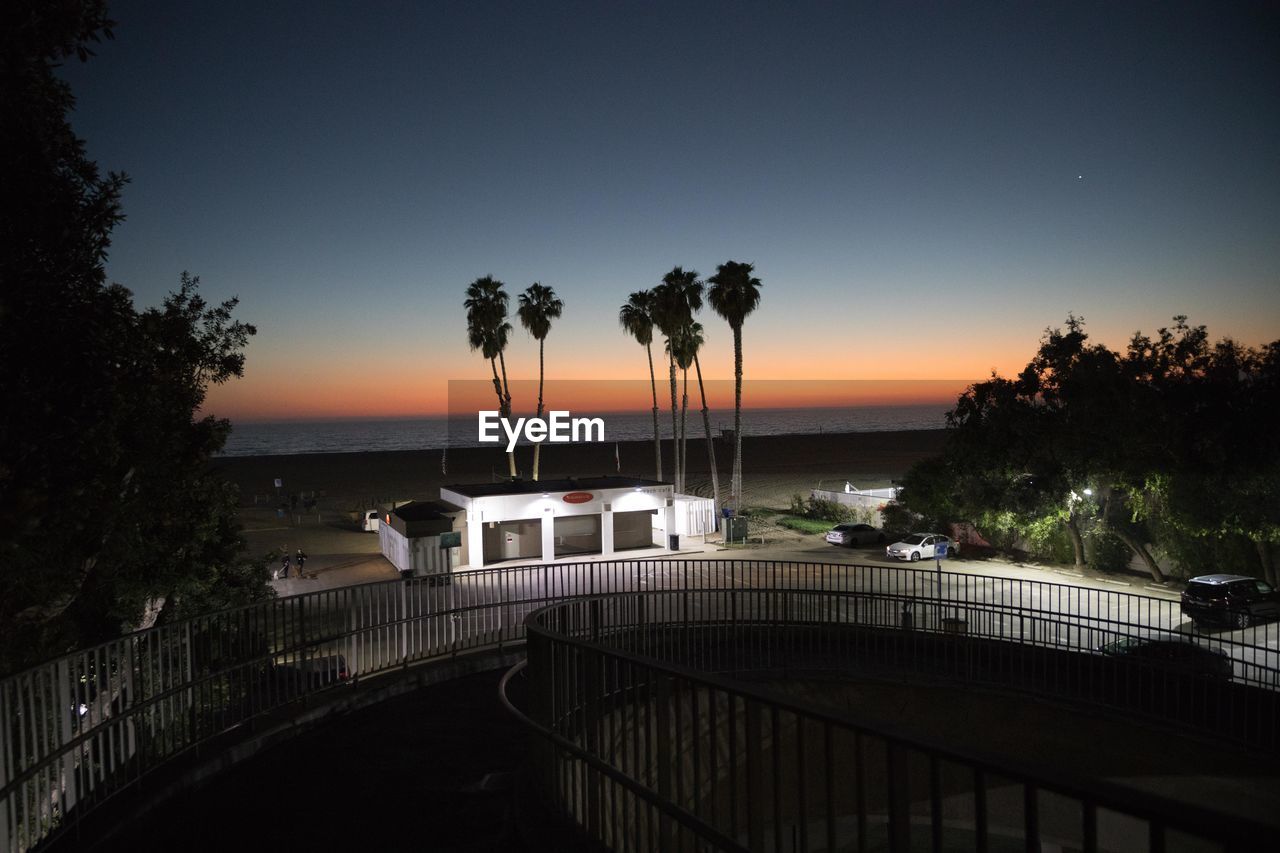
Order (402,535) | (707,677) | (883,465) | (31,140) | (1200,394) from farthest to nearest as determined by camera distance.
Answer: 1. (883,465)
2. (402,535)
3. (1200,394)
4. (31,140)
5. (707,677)

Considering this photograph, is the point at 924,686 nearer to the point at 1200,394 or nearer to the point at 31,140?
the point at 31,140

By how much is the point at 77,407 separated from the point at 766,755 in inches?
343

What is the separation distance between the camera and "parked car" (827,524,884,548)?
1469 inches

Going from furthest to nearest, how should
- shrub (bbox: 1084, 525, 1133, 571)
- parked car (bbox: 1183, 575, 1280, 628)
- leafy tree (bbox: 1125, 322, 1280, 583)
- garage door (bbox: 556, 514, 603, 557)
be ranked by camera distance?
garage door (bbox: 556, 514, 603, 557) → shrub (bbox: 1084, 525, 1133, 571) → leafy tree (bbox: 1125, 322, 1280, 583) → parked car (bbox: 1183, 575, 1280, 628)

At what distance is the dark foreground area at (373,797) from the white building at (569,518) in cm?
2336

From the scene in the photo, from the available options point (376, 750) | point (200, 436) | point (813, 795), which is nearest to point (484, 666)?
point (376, 750)

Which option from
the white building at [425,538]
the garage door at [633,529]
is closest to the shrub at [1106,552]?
the garage door at [633,529]

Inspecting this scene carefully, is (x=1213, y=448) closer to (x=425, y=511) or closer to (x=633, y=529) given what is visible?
(x=633, y=529)

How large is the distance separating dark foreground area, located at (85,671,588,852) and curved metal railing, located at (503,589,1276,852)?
0.78 metres

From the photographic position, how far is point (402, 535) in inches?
1201

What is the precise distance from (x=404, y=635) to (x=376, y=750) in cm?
313

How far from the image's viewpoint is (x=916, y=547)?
110ft

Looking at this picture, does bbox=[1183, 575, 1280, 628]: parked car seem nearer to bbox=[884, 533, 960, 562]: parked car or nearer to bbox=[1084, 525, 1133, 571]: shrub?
bbox=[1084, 525, 1133, 571]: shrub

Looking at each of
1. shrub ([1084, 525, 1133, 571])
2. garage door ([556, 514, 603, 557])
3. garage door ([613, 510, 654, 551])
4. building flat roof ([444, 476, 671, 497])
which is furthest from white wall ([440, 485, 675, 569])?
shrub ([1084, 525, 1133, 571])
